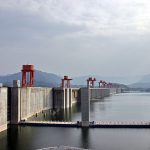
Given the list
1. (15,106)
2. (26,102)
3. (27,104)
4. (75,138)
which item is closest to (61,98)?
(27,104)

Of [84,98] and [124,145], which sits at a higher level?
[84,98]

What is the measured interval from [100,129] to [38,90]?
35.0 meters

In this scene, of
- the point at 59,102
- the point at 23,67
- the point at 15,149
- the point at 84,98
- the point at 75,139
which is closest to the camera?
the point at 15,149

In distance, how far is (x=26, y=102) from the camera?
67.8 meters

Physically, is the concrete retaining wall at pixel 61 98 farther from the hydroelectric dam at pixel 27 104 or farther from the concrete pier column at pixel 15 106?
the concrete pier column at pixel 15 106

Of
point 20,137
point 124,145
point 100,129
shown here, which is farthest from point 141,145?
point 20,137

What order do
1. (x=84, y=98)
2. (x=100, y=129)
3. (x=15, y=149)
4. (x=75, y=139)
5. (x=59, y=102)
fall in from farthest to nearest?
1. (x=59, y=102)
2. (x=84, y=98)
3. (x=100, y=129)
4. (x=75, y=139)
5. (x=15, y=149)

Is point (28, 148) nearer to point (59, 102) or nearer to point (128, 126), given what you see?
point (128, 126)

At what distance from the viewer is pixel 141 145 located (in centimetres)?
4122

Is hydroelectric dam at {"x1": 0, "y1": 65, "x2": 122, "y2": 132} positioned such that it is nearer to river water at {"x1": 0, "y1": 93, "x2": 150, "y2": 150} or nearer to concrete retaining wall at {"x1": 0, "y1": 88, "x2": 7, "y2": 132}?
A: concrete retaining wall at {"x1": 0, "y1": 88, "x2": 7, "y2": 132}

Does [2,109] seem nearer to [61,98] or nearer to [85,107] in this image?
[85,107]

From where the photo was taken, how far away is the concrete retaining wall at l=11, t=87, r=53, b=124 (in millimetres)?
60094

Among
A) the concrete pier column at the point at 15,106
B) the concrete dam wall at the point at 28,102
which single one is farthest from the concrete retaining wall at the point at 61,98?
the concrete pier column at the point at 15,106

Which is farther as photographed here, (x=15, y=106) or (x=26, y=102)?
(x=26, y=102)
